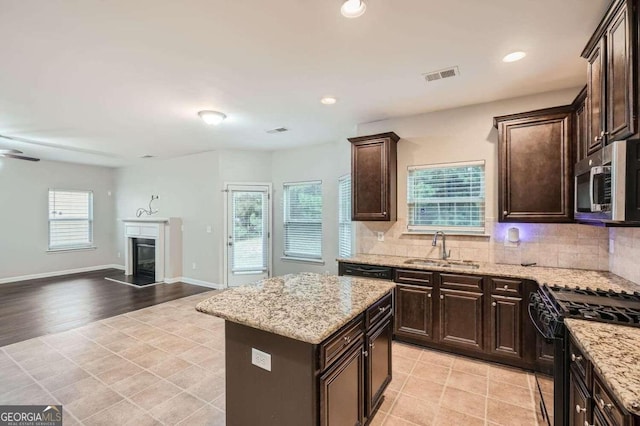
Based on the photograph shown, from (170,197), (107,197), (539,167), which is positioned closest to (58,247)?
(107,197)

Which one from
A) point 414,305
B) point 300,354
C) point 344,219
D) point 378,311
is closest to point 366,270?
point 414,305

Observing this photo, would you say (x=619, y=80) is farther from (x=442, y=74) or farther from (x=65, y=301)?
(x=65, y=301)

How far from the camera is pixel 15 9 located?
6.15 ft

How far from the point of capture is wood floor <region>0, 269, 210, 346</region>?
13.2ft

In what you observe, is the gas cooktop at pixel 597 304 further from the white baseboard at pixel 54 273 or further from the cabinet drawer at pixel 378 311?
the white baseboard at pixel 54 273

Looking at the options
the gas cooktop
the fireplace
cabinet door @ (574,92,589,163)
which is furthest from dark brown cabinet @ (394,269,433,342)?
the fireplace

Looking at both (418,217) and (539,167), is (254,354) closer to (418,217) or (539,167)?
(418,217)

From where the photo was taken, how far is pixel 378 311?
2.19 m

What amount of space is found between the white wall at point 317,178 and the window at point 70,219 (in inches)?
219

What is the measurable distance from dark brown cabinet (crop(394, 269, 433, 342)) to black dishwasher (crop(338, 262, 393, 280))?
12 cm

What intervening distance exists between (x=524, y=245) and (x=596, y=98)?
1.71 m

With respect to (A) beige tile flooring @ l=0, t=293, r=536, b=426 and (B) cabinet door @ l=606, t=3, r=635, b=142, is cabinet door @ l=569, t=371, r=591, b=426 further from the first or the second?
(B) cabinet door @ l=606, t=3, r=635, b=142

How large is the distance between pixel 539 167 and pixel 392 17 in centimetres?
217

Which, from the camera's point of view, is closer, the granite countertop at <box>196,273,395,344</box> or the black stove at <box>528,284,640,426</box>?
the granite countertop at <box>196,273,395,344</box>
